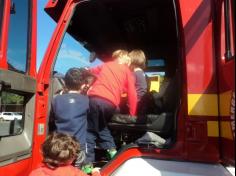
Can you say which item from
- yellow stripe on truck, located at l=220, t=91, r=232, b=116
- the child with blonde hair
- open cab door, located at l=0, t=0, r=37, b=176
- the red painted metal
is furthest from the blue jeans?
yellow stripe on truck, located at l=220, t=91, r=232, b=116

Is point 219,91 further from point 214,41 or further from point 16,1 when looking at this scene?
point 16,1

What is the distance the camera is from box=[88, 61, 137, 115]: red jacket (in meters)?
A: 3.41

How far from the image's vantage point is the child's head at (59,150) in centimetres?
253

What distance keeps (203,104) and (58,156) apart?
984mm

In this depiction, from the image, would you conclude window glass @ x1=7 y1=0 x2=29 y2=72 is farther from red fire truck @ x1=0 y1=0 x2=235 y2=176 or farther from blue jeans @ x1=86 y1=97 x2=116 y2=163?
blue jeans @ x1=86 y1=97 x2=116 y2=163

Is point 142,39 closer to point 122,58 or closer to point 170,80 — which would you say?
point 122,58

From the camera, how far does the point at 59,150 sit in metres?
2.53

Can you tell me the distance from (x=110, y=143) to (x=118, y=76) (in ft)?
1.97

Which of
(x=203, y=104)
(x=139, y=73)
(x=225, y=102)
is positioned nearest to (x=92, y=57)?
(x=139, y=73)

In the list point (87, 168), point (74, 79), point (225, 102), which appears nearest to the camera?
point (225, 102)

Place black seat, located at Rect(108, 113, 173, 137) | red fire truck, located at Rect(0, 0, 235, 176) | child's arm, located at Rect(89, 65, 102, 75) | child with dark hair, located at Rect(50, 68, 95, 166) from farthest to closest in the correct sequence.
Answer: child's arm, located at Rect(89, 65, 102, 75)
child with dark hair, located at Rect(50, 68, 95, 166)
black seat, located at Rect(108, 113, 173, 137)
red fire truck, located at Rect(0, 0, 235, 176)

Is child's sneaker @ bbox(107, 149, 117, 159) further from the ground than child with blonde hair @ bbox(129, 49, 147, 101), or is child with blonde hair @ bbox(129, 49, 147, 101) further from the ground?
child with blonde hair @ bbox(129, 49, 147, 101)

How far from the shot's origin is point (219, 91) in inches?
94.0

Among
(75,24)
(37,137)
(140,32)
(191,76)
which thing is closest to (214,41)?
(191,76)
